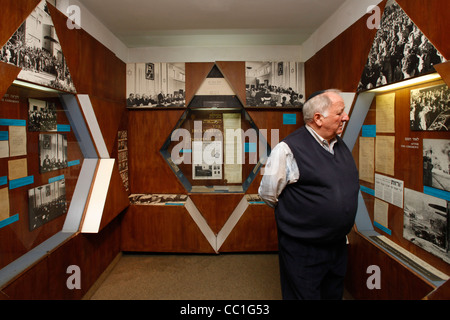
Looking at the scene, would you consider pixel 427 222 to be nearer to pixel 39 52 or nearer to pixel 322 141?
pixel 322 141

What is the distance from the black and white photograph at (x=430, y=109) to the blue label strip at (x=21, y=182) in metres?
2.67

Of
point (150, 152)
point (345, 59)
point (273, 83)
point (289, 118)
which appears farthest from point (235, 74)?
point (150, 152)

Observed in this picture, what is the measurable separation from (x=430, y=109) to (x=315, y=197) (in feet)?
3.06

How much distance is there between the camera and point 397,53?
5.20 feet

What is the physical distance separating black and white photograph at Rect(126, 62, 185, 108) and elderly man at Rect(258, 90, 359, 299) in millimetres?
2002

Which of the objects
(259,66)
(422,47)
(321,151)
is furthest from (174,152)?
(422,47)

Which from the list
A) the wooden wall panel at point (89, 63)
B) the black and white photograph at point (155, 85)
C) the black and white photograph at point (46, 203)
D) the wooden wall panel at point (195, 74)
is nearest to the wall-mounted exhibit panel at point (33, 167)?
the black and white photograph at point (46, 203)

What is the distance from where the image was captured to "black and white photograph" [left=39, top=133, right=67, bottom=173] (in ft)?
6.25

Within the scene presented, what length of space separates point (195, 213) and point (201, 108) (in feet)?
4.37

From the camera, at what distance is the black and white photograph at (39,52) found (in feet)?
4.72

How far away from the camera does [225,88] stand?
3.14m

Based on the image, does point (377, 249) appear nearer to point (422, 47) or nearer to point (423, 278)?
point (423, 278)

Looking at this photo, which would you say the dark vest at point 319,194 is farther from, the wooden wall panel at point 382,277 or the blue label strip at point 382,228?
the blue label strip at point 382,228

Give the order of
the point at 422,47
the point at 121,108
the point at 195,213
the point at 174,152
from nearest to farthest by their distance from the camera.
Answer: the point at 422,47
the point at 121,108
the point at 195,213
the point at 174,152
